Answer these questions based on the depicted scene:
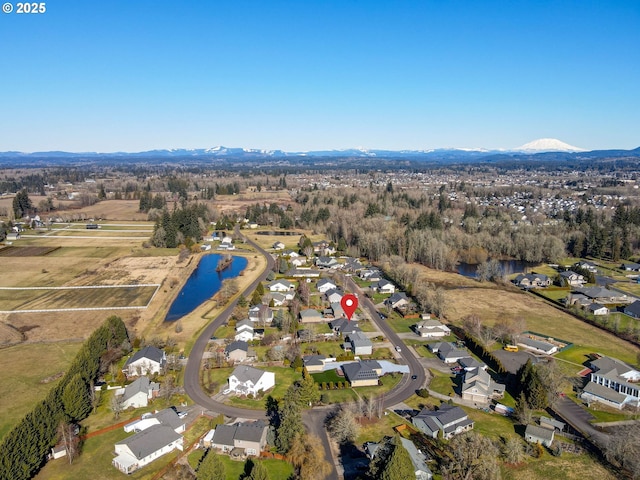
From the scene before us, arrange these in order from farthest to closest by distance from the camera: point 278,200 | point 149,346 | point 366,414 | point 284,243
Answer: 1. point 278,200
2. point 284,243
3. point 149,346
4. point 366,414

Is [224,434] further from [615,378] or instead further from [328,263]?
[328,263]

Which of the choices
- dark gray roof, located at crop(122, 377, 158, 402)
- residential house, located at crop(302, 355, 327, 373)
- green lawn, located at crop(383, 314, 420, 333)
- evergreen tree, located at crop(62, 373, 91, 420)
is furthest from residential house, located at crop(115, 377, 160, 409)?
green lawn, located at crop(383, 314, 420, 333)

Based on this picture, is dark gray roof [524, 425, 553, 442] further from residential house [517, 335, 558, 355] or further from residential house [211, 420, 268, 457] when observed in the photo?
residential house [211, 420, 268, 457]

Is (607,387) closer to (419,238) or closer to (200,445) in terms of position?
(200,445)

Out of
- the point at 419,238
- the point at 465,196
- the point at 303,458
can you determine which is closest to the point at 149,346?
the point at 303,458

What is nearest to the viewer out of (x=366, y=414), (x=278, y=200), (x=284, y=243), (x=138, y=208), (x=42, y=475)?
(x=42, y=475)

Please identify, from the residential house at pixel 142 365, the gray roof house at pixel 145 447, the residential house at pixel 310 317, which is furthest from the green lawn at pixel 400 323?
the gray roof house at pixel 145 447
